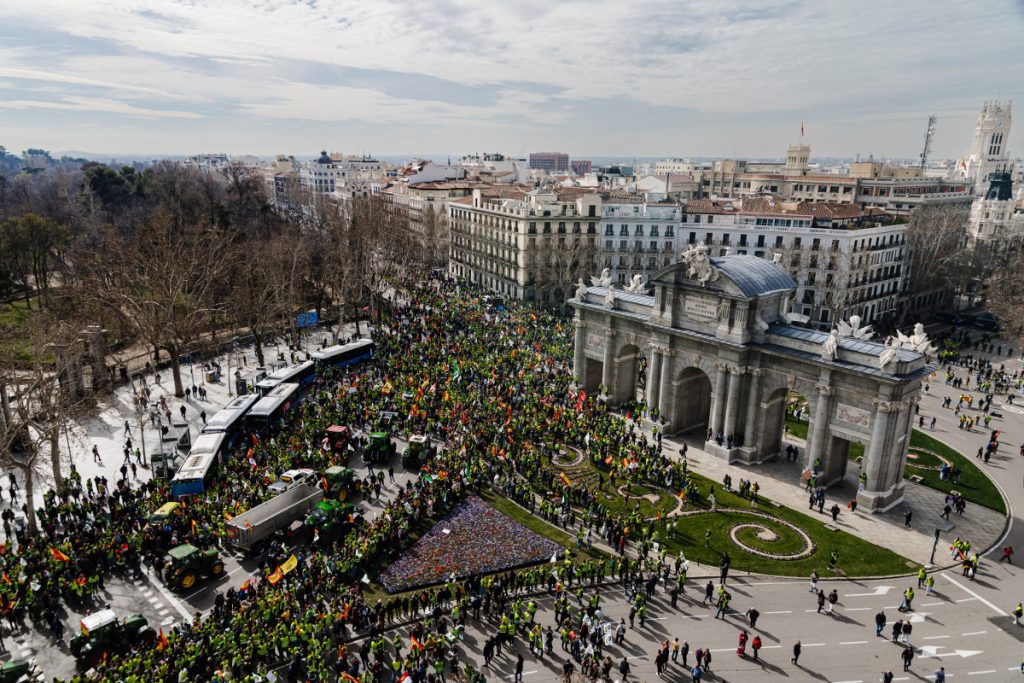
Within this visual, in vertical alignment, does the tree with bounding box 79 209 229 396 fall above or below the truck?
above

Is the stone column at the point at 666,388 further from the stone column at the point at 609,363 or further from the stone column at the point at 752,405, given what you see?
the stone column at the point at 752,405

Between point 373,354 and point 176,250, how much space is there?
69.0 ft

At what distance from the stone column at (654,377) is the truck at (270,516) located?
27443mm

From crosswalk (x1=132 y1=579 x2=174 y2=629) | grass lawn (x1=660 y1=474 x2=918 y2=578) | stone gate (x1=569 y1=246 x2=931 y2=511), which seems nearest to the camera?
crosswalk (x1=132 y1=579 x2=174 y2=629)

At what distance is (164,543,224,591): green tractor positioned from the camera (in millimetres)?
31391

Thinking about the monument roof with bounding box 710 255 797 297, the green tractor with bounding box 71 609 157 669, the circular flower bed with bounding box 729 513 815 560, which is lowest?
the circular flower bed with bounding box 729 513 815 560

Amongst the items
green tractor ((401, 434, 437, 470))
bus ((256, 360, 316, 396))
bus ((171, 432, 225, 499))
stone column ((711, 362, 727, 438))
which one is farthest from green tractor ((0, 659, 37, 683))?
stone column ((711, 362, 727, 438))

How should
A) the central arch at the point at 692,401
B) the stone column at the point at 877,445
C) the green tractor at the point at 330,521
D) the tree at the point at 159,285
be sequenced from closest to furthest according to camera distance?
the green tractor at the point at 330,521, the stone column at the point at 877,445, the central arch at the point at 692,401, the tree at the point at 159,285

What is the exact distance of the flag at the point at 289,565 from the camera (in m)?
31.9

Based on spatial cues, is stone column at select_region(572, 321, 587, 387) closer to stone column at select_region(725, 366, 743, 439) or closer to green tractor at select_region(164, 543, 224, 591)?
stone column at select_region(725, 366, 743, 439)

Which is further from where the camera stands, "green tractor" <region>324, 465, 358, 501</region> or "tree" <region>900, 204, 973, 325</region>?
"tree" <region>900, 204, 973, 325</region>

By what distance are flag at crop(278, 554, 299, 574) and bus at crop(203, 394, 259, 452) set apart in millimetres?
15203

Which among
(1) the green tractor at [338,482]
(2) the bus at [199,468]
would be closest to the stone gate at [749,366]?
(1) the green tractor at [338,482]

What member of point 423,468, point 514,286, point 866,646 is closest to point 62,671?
point 423,468
